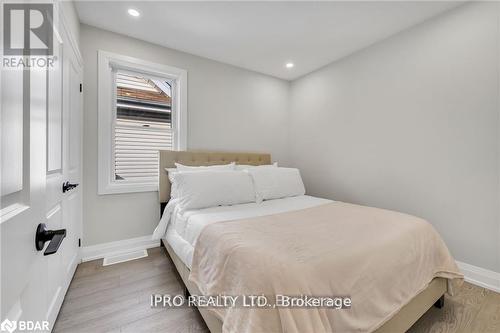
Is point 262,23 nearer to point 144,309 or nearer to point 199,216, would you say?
point 199,216

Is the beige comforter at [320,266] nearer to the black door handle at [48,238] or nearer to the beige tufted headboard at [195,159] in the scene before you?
the black door handle at [48,238]

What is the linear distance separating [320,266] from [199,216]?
107 cm

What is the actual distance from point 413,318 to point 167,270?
6.78 feet

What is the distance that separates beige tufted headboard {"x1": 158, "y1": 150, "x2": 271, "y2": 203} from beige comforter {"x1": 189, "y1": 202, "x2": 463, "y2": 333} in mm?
1395

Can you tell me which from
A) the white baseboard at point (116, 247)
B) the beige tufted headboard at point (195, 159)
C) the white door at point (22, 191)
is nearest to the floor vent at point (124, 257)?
the white baseboard at point (116, 247)

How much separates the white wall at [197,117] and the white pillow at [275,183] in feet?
3.15

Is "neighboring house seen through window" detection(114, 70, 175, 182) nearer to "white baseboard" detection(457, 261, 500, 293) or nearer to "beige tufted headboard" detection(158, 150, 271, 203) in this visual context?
"beige tufted headboard" detection(158, 150, 271, 203)

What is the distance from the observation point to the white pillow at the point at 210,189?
2031 mm

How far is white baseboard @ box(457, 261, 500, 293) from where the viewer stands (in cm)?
188

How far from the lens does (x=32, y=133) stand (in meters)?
0.56

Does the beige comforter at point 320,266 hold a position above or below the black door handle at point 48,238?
below

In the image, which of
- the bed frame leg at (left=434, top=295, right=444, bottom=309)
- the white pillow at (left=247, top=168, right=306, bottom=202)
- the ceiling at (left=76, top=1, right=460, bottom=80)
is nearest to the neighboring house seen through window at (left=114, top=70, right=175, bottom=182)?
the ceiling at (left=76, top=1, right=460, bottom=80)

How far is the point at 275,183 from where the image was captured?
2.57 meters

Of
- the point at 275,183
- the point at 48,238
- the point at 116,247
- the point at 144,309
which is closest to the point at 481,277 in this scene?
the point at 275,183
